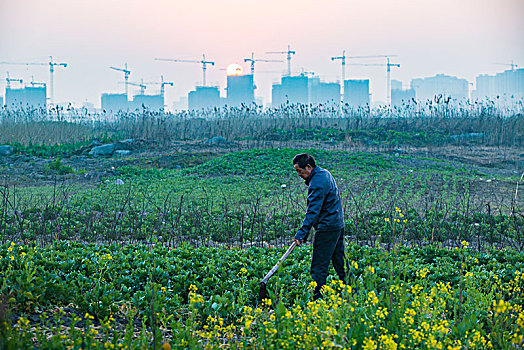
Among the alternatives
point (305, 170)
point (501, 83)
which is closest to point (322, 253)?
point (305, 170)

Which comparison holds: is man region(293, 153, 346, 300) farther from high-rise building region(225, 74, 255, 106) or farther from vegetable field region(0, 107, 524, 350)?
high-rise building region(225, 74, 255, 106)

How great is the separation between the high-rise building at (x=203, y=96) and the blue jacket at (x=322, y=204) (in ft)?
226

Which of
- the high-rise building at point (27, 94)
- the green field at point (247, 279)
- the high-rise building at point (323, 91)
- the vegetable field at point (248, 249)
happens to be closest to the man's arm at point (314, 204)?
the vegetable field at point (248, 249)

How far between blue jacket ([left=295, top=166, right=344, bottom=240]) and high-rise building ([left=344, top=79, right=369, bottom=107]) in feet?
227

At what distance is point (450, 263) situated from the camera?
644cm

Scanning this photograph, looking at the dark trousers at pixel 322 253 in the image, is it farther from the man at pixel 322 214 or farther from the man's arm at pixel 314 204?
the man's arm at pixel 314 204

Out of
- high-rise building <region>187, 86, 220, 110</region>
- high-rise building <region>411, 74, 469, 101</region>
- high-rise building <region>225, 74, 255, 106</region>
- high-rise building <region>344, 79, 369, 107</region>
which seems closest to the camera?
high-rise building <region>344, 79, 369, 107</region>

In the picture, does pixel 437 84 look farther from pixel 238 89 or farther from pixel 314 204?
pixel 314 204

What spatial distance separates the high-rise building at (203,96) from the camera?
73.4 metres

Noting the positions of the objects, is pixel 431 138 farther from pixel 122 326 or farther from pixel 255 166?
pixel 122 326

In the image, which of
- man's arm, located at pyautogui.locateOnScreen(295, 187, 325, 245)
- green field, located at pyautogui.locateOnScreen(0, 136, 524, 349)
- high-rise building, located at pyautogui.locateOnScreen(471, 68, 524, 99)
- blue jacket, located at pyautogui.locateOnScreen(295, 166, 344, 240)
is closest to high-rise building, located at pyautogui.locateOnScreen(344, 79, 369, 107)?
high-rise building, located at pyautogui.locateOnScreen(471, 68, 524, 99)

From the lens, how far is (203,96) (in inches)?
2938

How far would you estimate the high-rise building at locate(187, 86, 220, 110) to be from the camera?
241 ft

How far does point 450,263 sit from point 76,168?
43.7ft
